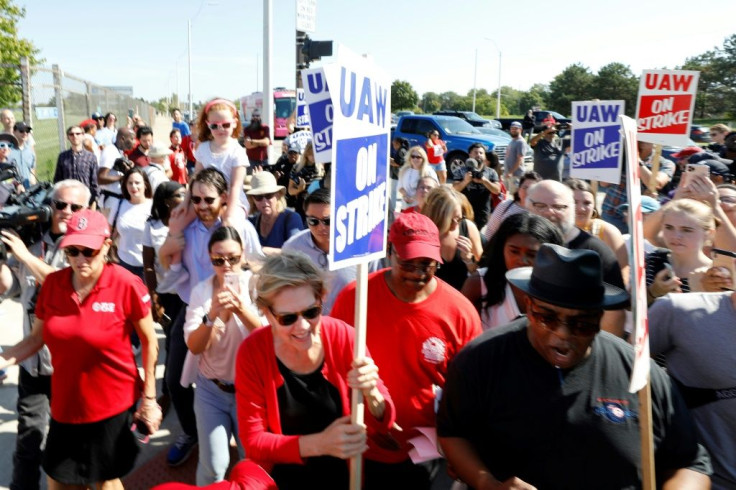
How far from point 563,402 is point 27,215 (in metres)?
3.25

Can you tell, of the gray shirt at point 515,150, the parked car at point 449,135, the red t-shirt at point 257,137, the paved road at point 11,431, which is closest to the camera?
the paved road at point 11,431

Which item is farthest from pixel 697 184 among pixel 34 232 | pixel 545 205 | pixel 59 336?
pixel 34 232

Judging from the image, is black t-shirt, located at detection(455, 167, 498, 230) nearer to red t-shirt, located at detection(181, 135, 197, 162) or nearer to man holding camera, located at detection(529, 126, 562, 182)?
man holding camera, located at detection(529, 126, 562, 182)

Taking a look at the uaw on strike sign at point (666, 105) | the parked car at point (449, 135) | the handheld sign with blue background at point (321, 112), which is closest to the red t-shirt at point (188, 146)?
the parked car at point (449, 135)

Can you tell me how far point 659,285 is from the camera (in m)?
3.42

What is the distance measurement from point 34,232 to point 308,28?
8836 millimetres

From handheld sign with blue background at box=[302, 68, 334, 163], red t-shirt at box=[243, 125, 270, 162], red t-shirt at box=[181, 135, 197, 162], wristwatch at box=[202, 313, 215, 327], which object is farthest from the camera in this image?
red t-shirt at box=[181, 135, 197, 162]

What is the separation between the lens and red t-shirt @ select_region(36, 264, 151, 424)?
116 inches

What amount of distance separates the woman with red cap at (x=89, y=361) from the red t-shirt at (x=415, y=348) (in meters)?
1.27

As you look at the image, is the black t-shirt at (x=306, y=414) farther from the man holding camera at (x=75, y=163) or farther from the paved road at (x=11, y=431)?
the man holding camera at (x=75, y=163)

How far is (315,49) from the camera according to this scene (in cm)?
1085

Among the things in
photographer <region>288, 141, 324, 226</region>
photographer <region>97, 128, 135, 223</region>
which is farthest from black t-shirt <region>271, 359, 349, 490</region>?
photographer <region>288, 141, 324, 226</region>

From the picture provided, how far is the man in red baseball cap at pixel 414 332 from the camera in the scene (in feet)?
8.96

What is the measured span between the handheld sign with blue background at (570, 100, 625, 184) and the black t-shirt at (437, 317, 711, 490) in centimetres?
351
